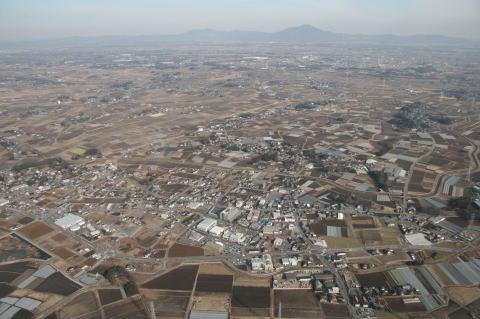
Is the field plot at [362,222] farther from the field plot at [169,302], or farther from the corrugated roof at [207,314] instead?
the field plot at [169,302]

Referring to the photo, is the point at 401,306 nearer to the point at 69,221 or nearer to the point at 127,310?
the point at 127,310

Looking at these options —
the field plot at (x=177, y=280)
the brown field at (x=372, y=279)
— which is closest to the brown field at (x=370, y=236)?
the brown field at (x=372, y=279)

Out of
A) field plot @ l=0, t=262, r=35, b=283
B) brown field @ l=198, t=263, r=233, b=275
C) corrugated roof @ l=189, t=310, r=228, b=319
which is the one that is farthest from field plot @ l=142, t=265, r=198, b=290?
field plot @ l=0, t=262, r=35, b=283

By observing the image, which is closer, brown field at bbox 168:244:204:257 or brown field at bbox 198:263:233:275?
brown field at bbox 198:263:233:275

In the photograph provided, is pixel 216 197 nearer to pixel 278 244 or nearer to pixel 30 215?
pixel 278 244

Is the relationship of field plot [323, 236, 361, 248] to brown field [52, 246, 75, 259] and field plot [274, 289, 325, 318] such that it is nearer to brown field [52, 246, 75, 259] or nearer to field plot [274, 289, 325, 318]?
field plot [274, 289, 325, 318]

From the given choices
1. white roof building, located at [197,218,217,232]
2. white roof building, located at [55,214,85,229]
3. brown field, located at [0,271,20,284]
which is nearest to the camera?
brown field, located at [0,271,20,284]

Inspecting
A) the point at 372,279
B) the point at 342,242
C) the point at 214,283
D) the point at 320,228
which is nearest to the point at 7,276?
the point at 214,283

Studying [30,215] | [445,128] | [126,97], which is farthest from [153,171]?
[126,97]
